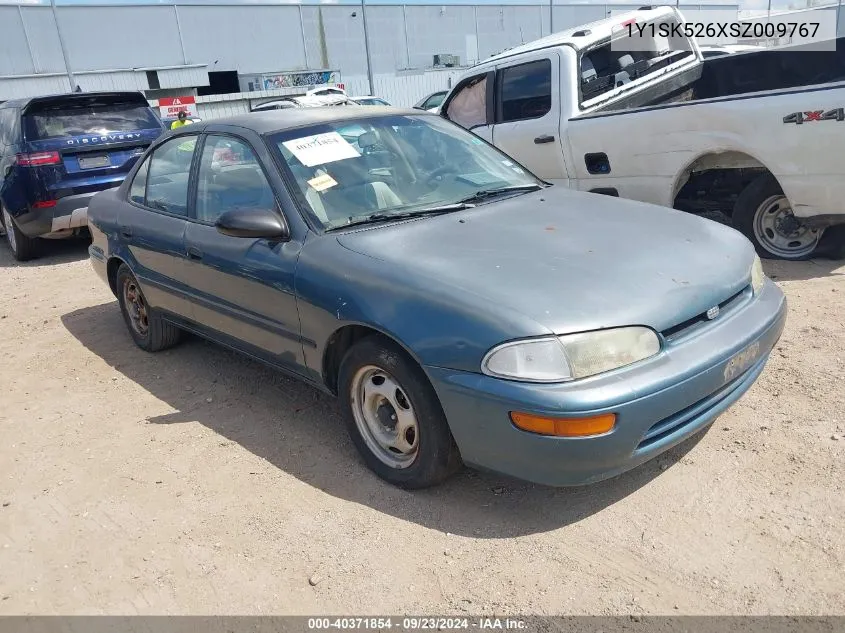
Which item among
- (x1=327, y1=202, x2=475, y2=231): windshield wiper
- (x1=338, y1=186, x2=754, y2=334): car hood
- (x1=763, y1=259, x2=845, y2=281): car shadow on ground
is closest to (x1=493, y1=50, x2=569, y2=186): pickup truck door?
(x1=763, y1=259, x2=845, y2=281): car shadow on ground

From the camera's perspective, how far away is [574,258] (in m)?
3.01

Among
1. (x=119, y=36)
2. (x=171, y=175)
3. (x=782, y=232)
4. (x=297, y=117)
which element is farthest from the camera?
(x=119, y=36)

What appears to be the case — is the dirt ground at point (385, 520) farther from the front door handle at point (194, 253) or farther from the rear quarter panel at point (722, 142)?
the rear quarter panel at point (722, 142)

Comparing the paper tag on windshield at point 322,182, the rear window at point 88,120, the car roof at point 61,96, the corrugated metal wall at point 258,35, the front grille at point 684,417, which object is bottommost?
the front grille at point 684,417

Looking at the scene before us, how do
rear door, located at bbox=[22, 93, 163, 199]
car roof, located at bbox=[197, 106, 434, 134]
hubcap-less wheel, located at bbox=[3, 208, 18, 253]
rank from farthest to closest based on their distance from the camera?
Answer: hubcap-less wheel, located at bbox=[3, 208, 18, 253], rear door, located at bbox=[22, 93, 163, 199], car roof, located at bbox=[197, 106, 434, 134]

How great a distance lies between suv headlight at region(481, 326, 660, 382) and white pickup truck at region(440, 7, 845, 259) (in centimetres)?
308

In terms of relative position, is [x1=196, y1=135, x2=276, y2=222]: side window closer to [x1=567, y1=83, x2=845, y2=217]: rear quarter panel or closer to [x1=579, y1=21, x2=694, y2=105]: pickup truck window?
[x1=567, y1=83, x2=845, y2=217]: rear quarter panel

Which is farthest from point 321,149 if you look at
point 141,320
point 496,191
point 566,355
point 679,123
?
point 679,123

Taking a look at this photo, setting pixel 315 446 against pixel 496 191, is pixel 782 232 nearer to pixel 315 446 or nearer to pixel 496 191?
pixel 496 191

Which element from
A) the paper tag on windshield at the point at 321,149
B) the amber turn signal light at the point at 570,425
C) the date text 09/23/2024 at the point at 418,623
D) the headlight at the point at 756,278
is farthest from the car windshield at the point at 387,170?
the date text 09/23/2024 at the point at 418,623

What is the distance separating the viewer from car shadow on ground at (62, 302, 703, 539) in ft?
9.75

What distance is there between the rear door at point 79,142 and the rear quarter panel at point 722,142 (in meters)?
5.28

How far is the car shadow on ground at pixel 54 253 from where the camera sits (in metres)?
8.84

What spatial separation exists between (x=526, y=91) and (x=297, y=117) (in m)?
3.32
